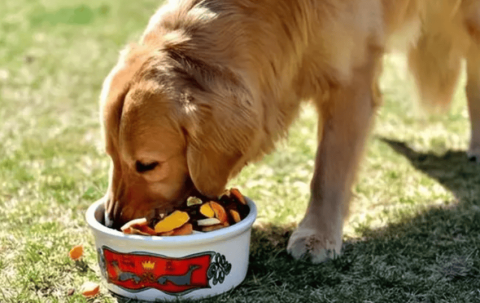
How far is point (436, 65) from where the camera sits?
428cm

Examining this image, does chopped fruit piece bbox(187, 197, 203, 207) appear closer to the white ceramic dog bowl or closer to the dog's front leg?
the white ceramic dog bowl

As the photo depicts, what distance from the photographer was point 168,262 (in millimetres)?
2287

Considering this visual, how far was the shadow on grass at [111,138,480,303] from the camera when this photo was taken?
7.93 ft

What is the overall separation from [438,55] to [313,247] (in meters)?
2.06

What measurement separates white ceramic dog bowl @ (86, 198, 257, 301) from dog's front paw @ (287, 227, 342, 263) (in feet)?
1.34

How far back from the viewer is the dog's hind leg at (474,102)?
4.06m

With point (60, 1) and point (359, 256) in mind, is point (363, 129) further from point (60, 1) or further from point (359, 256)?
point (60, 1)

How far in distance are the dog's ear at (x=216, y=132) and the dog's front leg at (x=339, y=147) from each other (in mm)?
555

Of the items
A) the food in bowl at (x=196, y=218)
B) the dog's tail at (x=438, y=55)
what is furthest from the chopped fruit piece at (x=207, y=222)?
the dog's tail at (x=438, y=55)

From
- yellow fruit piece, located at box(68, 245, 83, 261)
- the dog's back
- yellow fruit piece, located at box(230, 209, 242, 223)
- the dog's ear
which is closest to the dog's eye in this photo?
the dog's ear

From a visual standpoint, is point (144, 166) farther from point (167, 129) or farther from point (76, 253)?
point (76, 253)

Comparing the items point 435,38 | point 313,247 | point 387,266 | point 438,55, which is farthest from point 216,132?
point 438,55

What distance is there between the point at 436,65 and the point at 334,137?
165 centimetres

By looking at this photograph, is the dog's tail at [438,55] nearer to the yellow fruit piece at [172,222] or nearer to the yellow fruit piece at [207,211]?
the yellow fruit piece at [207,211]
